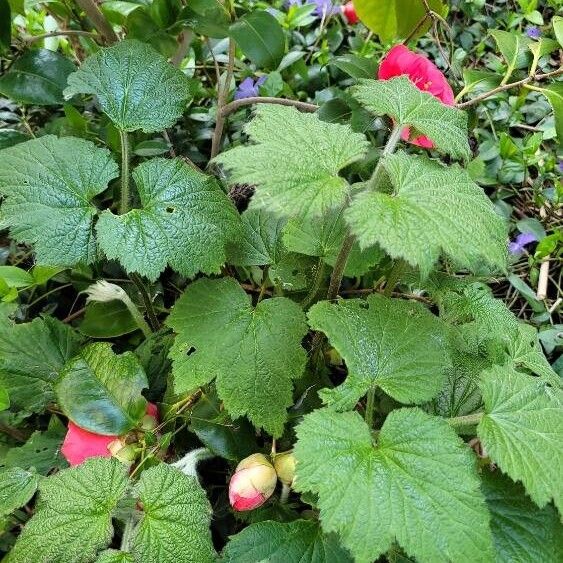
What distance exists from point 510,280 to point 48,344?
893 millimetres

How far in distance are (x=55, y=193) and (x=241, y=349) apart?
0.33 meters

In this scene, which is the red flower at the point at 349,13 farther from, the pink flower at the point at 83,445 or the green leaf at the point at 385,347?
the pink flower at the point at 83,445

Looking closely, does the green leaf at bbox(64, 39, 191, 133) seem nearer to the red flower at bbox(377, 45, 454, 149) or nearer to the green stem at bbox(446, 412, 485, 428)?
the red flower at bbox(377, 45, 454, 149)

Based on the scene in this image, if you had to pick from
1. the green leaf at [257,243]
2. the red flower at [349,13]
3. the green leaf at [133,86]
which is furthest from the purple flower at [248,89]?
the green leaf at [257,243]

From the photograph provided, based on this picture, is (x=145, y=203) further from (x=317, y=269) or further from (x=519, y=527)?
(x=519, y=527)

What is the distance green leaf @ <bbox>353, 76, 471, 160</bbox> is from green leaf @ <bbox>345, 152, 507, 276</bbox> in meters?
0.06

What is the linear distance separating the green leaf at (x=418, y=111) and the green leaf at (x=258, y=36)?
0.32 meters

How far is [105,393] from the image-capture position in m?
0.82

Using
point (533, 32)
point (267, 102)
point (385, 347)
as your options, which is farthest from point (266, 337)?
point (533, 32)

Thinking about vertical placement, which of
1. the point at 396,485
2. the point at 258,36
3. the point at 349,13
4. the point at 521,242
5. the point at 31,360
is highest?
the point at 258,36

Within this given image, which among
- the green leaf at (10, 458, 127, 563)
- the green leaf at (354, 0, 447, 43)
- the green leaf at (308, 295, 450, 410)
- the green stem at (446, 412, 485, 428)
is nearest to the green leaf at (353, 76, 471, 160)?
the green leaf at (308, 295, 450, 410)

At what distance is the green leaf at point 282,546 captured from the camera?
2.31ft

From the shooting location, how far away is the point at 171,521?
0.67m

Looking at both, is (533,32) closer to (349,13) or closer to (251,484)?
(349,13)
